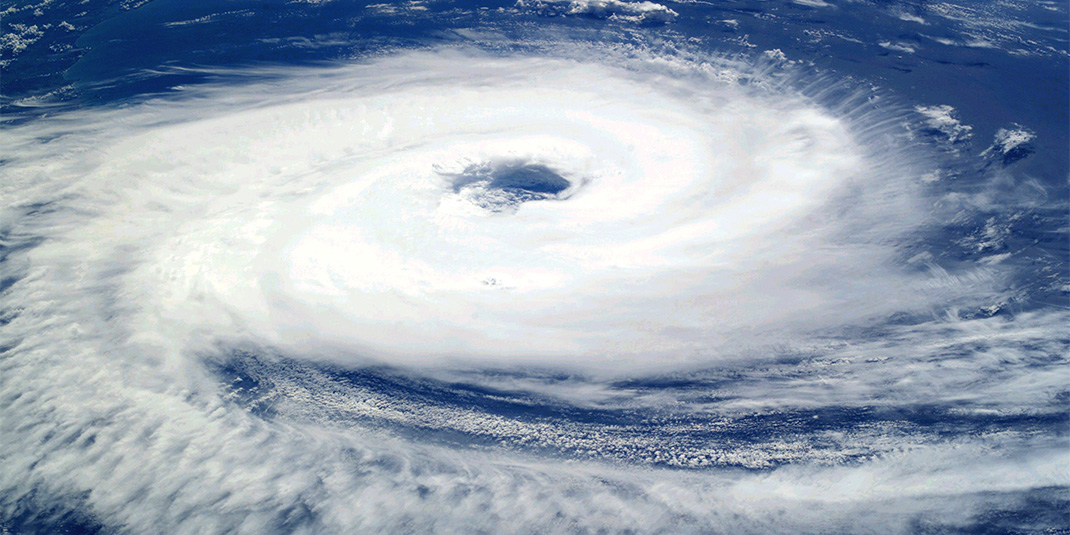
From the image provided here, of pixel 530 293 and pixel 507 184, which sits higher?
pixel 507 184

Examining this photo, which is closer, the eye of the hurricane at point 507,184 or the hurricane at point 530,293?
the hurricane at point 530,293

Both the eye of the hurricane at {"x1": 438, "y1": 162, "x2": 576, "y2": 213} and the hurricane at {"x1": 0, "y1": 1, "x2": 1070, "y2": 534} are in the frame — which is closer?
the hurricane at {"x1": 0, "y1": 1, "x2": 1070, "y2": 534}

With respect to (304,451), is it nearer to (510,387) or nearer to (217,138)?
(510,387)

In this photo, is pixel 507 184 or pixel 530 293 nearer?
pixel 530 293

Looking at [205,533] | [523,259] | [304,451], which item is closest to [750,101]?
[523,259]
